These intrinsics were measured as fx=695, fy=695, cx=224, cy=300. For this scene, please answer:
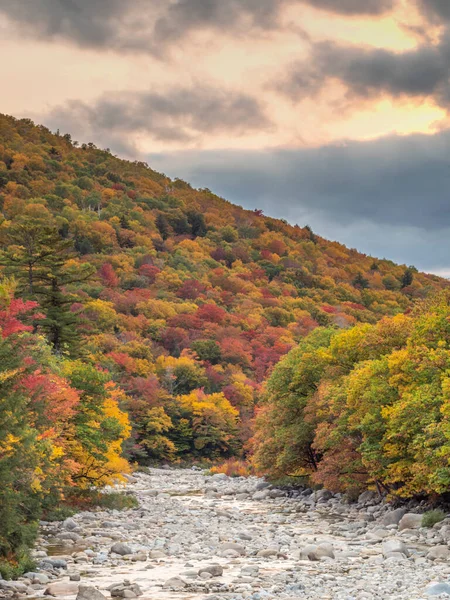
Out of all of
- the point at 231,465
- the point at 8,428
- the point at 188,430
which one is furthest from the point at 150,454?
the point at 8,428

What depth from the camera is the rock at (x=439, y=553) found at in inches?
890

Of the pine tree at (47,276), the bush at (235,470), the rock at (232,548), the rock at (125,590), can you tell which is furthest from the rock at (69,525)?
the bush at (235,470)

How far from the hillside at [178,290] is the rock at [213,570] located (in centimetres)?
2537

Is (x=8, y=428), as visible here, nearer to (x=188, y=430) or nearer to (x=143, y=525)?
(x=143, y=525)

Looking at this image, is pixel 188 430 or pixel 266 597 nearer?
pixel 266 597

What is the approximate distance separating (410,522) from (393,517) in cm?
187

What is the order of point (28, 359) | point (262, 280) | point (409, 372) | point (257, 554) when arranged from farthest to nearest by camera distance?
1. point (262, 280)
2. point (409, 372)
3. point (257, 554)
4. point (28, 359)

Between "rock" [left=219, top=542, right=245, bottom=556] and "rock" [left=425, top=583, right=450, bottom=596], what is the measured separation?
8.25m

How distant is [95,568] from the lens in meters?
21.3

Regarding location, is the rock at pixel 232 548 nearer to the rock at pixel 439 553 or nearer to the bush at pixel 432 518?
the rock at pixel 439 553

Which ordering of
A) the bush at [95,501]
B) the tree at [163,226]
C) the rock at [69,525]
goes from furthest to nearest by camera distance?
the tree at [163,226]
the bush at [95,501]
the rock at [69,525]

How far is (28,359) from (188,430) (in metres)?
65.4

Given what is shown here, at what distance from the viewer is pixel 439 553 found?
2294 cm

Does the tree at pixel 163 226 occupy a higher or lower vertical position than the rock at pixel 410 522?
higher
